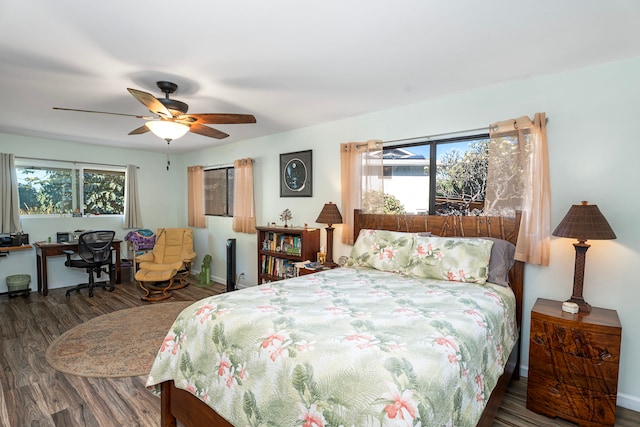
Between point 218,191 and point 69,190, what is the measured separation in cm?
233

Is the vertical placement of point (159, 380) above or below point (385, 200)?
below

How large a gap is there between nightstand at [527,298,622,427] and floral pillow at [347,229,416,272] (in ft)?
3.30

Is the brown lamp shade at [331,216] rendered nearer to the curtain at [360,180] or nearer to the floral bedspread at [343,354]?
the curtain at [360,180]

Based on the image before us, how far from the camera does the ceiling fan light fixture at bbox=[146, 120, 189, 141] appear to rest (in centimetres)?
249

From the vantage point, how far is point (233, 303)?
185cm

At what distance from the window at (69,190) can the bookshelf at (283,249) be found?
3134 mm

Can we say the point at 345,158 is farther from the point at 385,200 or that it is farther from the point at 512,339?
the point at 512,339

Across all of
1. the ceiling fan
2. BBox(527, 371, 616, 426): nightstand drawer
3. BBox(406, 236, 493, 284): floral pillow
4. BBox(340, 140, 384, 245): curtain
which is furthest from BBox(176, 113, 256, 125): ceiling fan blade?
BBox(527, 371, 616, 426): nightstand drawer

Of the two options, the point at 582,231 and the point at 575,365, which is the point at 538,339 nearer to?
the point at 575,365

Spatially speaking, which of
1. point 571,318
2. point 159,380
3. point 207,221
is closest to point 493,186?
point 571,318

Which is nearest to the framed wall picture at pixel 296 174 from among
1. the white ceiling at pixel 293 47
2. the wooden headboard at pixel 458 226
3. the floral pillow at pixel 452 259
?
the wooden headboard at pixel 458 226

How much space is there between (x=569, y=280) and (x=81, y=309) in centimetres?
527

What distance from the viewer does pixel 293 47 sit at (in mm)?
2020

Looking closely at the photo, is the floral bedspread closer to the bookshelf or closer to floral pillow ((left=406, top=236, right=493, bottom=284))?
floral pillow ((left=406, top=236, right=493, bottom=284))
